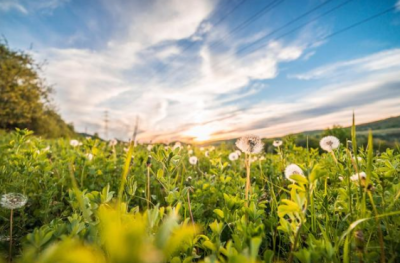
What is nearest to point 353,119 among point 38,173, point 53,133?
point 38,173

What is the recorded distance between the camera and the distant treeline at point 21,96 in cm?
3011

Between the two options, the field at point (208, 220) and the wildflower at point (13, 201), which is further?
the wildflower at point (13, 201)

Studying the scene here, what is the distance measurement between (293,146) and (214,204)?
2.12 meters

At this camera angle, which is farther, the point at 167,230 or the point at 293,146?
the point at 293,146

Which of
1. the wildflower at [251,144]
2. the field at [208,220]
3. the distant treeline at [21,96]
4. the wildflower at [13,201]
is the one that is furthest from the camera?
the distant treeline at [21,96]

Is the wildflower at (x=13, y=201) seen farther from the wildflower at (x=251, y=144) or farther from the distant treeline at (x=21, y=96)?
the distant treeline at (x=21, y=96)

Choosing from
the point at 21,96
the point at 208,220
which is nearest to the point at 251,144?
the point at 208,220

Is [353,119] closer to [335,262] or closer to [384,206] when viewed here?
[384,206]

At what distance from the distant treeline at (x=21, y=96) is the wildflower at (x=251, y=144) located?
3121 cm

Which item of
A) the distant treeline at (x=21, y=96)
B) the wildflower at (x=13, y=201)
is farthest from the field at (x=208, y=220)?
the distant treeline at (x=21, y=96)

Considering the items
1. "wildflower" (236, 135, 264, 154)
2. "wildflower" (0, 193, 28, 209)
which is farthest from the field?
"wildflower" (236, 135, 264, 154)

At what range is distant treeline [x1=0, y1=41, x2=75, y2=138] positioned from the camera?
30109 mm

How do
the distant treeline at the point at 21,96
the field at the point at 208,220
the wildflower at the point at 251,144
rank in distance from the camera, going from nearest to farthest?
the field at the point at 208,220
the wildflower at the point at 251,144
the distant treeline at the point at 21,96

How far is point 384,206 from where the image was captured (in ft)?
4.11
